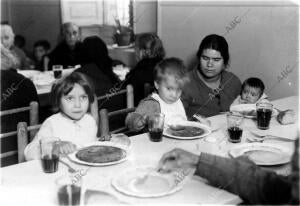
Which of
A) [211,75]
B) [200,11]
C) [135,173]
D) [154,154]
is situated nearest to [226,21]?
[200,11]

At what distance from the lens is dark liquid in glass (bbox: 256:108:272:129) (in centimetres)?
203

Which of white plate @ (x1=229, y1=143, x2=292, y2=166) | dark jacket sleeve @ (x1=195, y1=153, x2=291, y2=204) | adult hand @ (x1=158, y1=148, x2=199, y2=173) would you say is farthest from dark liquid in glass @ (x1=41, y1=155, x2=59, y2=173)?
white plate @ (x1=229, y1=143, x2=292, y2=166)

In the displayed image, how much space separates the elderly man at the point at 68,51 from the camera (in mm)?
4492

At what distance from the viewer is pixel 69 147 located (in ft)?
5.27

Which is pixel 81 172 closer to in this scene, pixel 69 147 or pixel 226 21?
pixel 69 147

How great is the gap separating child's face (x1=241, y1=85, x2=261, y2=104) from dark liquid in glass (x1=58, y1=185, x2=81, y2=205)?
1.77m

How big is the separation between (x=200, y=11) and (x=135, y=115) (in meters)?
1.79

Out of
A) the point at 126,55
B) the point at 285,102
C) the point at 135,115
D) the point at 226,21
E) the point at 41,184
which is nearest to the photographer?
the point at 41,184

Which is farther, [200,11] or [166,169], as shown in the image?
[200,11]

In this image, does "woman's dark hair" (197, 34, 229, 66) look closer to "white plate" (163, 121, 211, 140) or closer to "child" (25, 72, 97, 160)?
"white plate" (163, 121, 211, 140)

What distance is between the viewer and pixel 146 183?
138 cm

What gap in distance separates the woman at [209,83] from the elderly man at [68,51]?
2015mm

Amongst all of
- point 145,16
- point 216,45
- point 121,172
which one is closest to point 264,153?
point 121,172

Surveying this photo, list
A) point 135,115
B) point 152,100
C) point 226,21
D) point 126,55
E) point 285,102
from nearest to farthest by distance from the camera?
point 135,115 < point 152,100 < point 285,102 < point 226,21 < point 126,55
